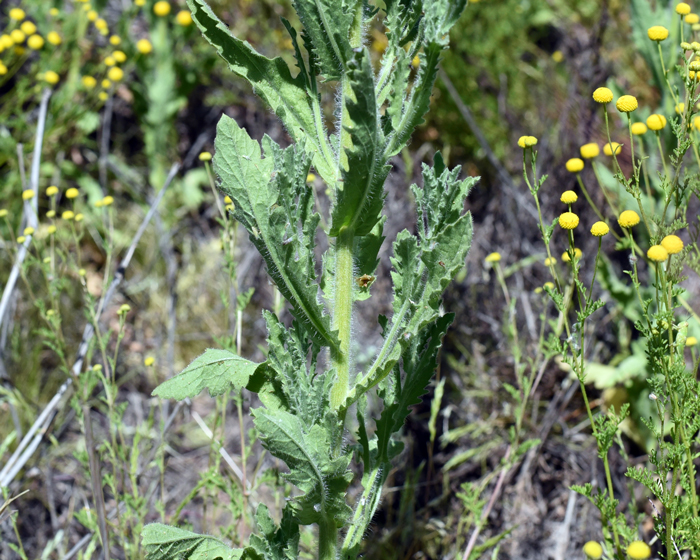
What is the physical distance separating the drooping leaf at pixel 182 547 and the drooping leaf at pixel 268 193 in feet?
2.00

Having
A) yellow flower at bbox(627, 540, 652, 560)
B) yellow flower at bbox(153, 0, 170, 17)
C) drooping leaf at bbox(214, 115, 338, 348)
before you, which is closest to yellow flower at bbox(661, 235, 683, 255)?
yellow flower at bbox(627, 540, 652, 560)

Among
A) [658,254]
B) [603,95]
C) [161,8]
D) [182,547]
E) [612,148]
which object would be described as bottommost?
[182,547]

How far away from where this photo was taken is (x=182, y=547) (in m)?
1.45

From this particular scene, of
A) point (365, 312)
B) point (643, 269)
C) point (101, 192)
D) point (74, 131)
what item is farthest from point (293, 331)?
point (74, 131)

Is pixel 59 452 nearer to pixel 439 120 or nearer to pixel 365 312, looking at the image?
pixel 365 312

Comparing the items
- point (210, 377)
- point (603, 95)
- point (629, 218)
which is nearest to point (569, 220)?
point (629, 218)

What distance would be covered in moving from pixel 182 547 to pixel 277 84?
43.9 inches

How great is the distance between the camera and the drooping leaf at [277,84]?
142 centimetres

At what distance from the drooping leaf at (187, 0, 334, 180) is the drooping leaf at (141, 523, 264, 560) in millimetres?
911

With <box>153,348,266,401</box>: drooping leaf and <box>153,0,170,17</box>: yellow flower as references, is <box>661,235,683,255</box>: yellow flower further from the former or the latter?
<box>153,0,170,17</box>: yellow flower

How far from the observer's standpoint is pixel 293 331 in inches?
59.4

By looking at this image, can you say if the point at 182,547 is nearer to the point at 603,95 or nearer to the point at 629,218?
the point at 629,218

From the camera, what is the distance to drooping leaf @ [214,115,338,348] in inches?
53.2

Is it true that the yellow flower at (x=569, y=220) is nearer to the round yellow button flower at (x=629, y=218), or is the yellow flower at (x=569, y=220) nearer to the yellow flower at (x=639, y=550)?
the round yellow button flower at (x=629, y=218)
